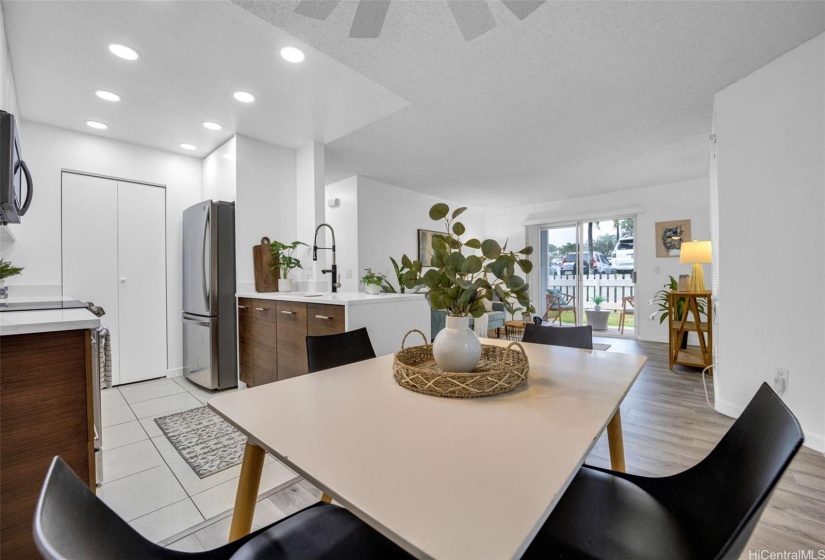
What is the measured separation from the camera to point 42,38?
201cm

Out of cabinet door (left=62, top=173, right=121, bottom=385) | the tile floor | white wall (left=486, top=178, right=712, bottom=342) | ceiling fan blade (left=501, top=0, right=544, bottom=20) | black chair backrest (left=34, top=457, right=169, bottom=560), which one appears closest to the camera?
black chair backrest (left=34, top=457, right=169, bottom=560)

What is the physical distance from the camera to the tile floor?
1569 mm

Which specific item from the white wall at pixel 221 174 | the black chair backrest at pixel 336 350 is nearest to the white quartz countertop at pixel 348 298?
the black chair backrest at pixel 336 350

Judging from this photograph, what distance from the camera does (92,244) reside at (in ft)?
10.8

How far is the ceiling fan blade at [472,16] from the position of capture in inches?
63.4

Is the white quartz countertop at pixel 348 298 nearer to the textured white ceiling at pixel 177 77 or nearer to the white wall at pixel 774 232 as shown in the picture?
the textured white ceiling at pixel 177 77

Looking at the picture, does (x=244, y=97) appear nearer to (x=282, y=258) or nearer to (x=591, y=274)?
(x=282, y=258)

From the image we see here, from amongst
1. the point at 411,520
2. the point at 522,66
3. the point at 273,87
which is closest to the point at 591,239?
the point at 522,66

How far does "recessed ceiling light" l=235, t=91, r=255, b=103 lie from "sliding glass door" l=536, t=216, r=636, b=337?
219 inches

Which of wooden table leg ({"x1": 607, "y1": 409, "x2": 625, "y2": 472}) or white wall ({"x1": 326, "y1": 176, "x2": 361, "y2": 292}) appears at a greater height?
white wall ({"x1": 326, "y1": 176, "x2": 361, "y2": 292})

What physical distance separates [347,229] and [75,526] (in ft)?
15.7

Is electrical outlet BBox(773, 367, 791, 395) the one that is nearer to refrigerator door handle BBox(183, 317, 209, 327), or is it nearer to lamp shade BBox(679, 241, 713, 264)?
lamp shade BBox(679, 241, 713, 264)

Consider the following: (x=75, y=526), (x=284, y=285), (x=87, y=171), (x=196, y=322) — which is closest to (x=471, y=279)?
(x=75, y=526)

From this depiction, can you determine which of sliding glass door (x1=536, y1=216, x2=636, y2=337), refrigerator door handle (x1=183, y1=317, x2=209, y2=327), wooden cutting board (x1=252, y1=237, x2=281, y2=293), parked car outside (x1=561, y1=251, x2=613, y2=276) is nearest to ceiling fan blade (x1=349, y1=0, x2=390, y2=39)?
wooden cutting board (x1=252, y1=237, x2=281, y2=293)
